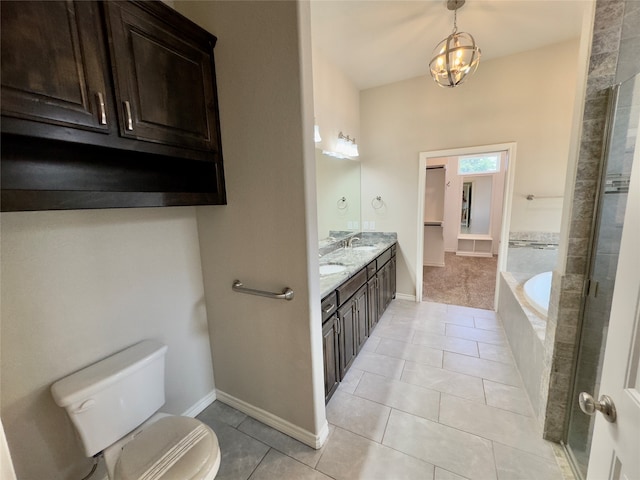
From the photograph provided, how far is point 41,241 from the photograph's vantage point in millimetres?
1090

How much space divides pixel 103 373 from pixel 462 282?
469cm

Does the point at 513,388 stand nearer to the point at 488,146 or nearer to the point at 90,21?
the point at 488,146

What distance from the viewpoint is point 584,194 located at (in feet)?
4.25

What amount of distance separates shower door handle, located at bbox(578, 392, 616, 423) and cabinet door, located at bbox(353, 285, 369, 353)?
5.14ft

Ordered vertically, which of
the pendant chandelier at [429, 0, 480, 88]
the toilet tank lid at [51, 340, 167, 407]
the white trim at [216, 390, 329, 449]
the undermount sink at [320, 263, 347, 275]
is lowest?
the white trim at [216, 390, 329, 449]

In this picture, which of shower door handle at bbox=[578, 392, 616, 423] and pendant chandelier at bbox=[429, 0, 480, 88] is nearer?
shower door handle at bbox=[578, 392, 616, 423]

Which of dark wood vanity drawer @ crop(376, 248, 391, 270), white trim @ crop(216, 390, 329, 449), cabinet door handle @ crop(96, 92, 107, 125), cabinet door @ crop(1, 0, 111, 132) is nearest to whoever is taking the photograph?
cabinet door @ crop(1, 0, 111, 132)

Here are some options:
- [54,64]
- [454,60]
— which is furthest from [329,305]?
[454,60]

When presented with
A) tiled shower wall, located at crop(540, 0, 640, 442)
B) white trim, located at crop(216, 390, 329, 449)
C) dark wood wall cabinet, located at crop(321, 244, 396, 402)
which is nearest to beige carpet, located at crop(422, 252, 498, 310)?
dark wood wall cabinet, located at crop(321, 244, 396, 402)

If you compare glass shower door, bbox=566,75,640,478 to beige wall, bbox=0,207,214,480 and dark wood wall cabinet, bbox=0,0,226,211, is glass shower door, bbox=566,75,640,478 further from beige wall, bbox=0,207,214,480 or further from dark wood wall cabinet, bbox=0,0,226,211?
beige wall, bbox=0,207,214,480

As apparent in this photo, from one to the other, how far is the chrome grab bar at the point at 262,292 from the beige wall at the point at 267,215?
0.03 metres

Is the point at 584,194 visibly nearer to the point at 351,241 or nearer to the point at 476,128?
the point at 476,128

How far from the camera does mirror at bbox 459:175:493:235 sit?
624cm

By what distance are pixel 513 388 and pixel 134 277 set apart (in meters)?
2.72
